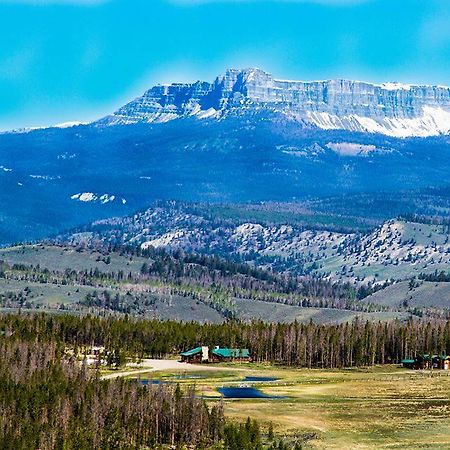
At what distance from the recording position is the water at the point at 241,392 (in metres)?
176

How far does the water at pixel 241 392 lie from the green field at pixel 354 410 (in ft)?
6.07

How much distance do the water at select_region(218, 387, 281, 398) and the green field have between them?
6.07ft

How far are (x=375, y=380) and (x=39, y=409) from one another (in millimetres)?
71102

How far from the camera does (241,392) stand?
182 metres

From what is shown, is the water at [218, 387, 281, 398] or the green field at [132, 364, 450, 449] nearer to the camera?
the green field at [132, 364, 450, 449]

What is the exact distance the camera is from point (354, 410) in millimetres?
159250

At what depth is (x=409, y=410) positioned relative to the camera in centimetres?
15725

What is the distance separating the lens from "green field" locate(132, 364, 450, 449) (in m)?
136

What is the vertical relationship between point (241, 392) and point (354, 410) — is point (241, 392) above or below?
above

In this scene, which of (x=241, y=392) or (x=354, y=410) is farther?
(x=241, y=392)

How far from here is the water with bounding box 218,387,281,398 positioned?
578 ft

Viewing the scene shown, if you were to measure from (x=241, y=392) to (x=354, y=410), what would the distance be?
1049 inches

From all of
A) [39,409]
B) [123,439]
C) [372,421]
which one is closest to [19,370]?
[39,409]

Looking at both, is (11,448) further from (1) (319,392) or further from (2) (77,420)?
(1) (319,392)
